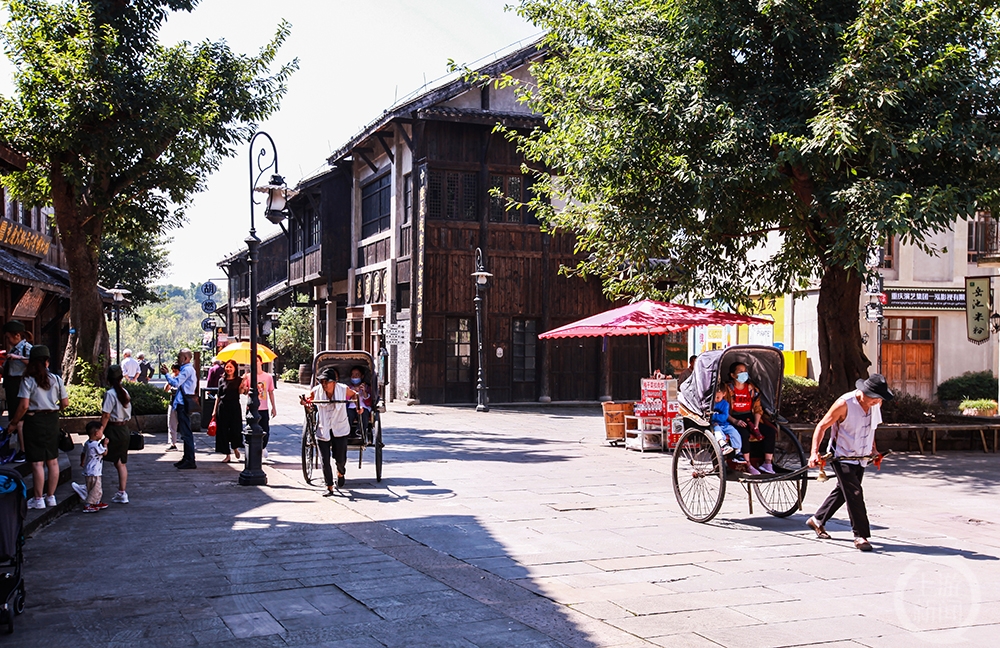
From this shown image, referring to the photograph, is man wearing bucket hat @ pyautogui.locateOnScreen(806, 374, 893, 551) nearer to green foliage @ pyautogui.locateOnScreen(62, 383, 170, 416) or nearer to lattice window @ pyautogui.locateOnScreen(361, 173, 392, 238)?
green foliage @ pyautogui.locateOnScreen(62, 383, 170, 416)

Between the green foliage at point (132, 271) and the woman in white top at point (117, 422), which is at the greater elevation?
the green foliage at point (132, 271)

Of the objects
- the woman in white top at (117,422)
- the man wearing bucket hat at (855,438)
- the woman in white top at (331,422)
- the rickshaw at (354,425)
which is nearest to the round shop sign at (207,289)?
the rickshaw at (354,425)

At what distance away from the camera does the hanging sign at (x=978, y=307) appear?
24781 millimetres

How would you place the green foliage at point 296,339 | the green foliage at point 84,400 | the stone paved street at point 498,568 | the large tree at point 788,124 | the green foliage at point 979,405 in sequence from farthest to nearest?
1. the green foliage at point 296,339
2. the green foliage at point 979,405
3. the green foliage at point 84,400
4. the large tree at point 788,124
5. the stone paved street at point 498,568

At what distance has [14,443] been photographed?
985cm

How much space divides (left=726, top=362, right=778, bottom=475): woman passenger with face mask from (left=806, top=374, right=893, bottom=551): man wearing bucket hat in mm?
1271

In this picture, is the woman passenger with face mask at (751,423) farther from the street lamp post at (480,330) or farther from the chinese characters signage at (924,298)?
the chinese characters signage at (924,298)

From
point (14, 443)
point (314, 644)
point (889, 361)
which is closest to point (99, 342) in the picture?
point (14, 443)

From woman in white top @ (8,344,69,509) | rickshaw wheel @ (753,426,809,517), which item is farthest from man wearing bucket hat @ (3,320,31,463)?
rickshaw wheel @ (753,426,809,517)

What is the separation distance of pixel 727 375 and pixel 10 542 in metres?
Result: 7.59

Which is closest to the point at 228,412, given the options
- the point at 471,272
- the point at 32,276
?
the point at 32,276

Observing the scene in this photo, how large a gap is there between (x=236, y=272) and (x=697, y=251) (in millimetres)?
50018

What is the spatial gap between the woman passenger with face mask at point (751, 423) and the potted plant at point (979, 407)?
17125 mm

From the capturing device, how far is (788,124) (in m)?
15.2
